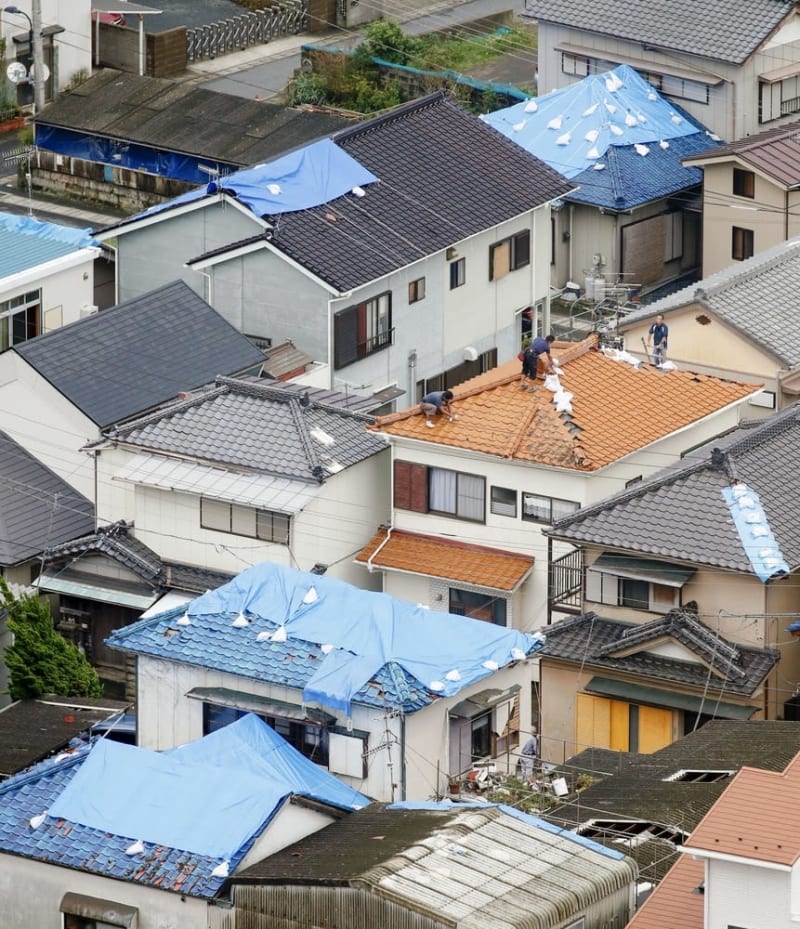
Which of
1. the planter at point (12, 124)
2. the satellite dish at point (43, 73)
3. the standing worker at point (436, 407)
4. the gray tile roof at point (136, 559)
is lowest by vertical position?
the gray tile roof at point (136, 559)

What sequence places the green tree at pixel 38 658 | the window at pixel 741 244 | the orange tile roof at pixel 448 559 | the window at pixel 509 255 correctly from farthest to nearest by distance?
the window at pixel 741 244 < the window at pixel 509 255 < the orange tile roof at pixel 448 559 < the green tree at pixel 38 658

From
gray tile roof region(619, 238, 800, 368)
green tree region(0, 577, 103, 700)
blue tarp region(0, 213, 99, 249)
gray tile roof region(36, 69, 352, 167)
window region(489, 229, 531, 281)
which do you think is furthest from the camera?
gray tile roof region(36, 69, 352, 167)

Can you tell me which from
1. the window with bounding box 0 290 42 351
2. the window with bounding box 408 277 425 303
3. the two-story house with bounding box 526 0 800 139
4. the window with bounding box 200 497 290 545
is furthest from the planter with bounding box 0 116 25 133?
the window with bounding box 200 497 290 545

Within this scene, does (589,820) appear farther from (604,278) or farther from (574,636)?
(604,278)

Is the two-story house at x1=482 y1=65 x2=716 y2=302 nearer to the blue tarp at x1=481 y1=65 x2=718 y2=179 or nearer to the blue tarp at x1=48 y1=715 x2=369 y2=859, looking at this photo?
the blue tarp at x1=481 y1=65 x2=718 y2=179

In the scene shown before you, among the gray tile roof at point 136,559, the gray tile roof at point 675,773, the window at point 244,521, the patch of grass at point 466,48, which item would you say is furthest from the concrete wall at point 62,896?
the patch of grass at point 466,48

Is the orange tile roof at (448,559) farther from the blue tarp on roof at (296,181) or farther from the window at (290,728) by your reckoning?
the blue tarp on roof at (296,181)

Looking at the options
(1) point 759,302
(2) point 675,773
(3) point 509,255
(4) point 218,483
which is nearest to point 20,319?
(4) point 218,483
